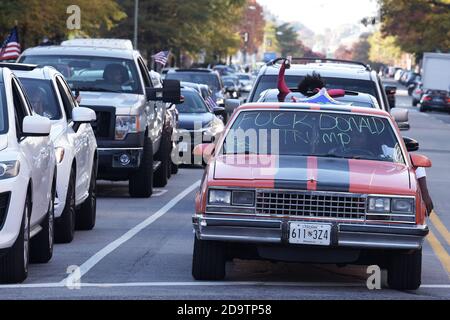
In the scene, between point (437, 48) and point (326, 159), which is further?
point (437, 48)

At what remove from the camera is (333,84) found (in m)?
17.5

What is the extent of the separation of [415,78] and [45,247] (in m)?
94.6

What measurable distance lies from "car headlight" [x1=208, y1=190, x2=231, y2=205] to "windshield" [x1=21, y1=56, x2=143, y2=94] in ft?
28.7

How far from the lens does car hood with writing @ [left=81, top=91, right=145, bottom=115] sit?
18.5 meters

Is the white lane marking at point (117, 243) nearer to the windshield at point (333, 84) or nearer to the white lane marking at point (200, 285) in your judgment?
the white lane marking at point (200, 285)

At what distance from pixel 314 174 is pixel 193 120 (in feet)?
54.3

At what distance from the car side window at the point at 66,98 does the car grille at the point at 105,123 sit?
3573 mm

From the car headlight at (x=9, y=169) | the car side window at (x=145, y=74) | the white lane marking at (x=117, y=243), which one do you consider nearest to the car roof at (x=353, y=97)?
the white lane marking at (x=117, y=243)

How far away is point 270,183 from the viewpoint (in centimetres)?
1059

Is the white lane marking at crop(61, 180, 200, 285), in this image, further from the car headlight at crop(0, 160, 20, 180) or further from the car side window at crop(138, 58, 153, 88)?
the car side window at crop(138, 58, 153, 88)

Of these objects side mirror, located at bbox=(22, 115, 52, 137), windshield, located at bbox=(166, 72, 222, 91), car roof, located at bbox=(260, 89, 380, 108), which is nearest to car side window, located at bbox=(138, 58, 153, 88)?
car roof, located at bbox=(260, 89, 380, 108)

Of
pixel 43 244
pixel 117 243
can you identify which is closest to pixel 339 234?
pixel 43 244

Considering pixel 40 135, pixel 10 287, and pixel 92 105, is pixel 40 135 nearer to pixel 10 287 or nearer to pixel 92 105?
pixel 10 287
